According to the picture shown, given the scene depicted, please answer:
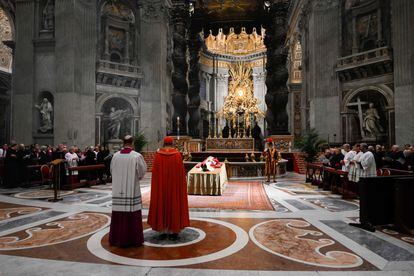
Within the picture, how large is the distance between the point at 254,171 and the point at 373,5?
41.2 feet

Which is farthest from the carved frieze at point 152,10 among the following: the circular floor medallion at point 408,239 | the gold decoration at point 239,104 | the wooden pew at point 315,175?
the circular floor medallion at point 408,239

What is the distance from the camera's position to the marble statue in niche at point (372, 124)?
16.2m

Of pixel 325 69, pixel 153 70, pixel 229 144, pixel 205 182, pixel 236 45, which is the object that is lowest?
pixel 205 182

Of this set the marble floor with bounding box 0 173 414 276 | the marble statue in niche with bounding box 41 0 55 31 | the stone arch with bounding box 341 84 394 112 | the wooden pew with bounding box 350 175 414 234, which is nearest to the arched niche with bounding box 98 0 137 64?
the marble statue in niche with bounding box 41 0 55 31

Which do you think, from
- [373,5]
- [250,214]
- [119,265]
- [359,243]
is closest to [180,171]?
[119,265]

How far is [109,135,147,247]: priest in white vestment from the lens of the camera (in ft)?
14.2

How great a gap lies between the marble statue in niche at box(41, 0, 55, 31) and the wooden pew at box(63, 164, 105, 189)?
12.0 metres

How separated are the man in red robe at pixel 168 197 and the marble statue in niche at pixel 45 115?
16.7m

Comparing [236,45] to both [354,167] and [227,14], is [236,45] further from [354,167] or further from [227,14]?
[354,167]

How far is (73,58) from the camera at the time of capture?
1830cm

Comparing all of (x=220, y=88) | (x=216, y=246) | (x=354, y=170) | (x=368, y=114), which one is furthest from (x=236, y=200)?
(x=220, y=88)

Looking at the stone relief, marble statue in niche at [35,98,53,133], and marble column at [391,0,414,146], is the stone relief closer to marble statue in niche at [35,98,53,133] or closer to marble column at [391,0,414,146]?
marble statue in niche at [35,98,53,133]

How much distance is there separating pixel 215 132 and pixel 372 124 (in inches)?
356

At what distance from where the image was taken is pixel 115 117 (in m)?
20.8
